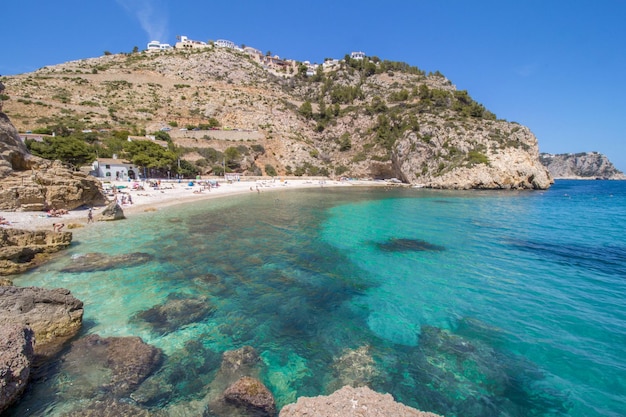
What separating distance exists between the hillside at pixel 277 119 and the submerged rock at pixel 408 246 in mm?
43525

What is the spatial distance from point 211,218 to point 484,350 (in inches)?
746

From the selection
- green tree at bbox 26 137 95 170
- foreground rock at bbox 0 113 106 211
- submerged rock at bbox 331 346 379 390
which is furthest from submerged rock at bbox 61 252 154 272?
green tree at bbox 26 137 95 170

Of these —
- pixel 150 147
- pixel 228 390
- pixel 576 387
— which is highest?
pixel 150 147

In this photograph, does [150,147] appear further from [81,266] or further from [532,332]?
[532,332]

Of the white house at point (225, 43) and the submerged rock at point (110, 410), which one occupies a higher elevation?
the white house at point (225, 43)

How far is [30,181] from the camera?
57.9ft

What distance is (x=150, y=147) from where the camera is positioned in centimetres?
4397

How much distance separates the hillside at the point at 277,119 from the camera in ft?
185

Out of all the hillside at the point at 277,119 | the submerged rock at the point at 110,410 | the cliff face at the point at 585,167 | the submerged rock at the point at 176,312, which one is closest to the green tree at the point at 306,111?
the hillside at the point at 277,119

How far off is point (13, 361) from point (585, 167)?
21156cm

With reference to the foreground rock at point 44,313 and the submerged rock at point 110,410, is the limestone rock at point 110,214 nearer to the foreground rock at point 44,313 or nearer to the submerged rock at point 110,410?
the foreground rock at point 44,313

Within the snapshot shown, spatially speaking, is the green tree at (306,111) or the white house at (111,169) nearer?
the white house at (111,169)

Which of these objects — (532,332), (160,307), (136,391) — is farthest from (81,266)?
(532,332)

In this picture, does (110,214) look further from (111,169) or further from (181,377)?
(111,169)
